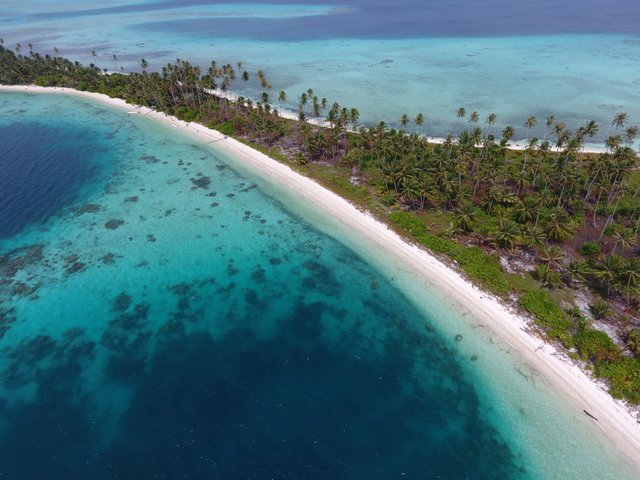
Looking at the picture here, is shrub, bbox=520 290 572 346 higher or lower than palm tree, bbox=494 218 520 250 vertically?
lower

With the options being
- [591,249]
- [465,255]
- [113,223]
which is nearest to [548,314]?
[465,255]

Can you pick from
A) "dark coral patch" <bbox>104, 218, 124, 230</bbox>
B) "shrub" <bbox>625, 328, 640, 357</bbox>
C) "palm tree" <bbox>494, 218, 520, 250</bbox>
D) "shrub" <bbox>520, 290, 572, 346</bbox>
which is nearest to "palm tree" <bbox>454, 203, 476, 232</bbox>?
"palm tree" <bbox>494, 218, 520, 250</bbox>

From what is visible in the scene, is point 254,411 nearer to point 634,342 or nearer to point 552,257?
point 634,342

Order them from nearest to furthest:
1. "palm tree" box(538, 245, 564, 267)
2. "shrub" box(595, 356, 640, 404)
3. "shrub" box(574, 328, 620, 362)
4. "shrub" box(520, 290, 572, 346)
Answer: "shrub" box(595, 356, 640, 404) < "shrub" box(574, 328, 620, 362) < "shrub" box(520, 290, 572, 346) < "palm tree" box(538, 245, 564, 267)

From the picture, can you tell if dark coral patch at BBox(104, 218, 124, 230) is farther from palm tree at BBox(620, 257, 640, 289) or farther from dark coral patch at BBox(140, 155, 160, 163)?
palm tree at BBox(620, 257, 640, 289)

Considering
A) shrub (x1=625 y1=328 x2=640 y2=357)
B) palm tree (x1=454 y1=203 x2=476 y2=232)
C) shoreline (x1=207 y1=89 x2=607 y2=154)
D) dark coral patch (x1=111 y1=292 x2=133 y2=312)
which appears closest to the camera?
shrub (x1=625 y1=328 x2=640 y2=357)

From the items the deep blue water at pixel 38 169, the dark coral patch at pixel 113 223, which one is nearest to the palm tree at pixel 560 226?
the dark coral patch at pixel 113 223

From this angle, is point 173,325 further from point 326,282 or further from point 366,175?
point 366,175

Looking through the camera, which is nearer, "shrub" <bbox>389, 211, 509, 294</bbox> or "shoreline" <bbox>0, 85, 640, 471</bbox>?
"shoreline" <bbox>0, 85, 640, 471</bbox>
